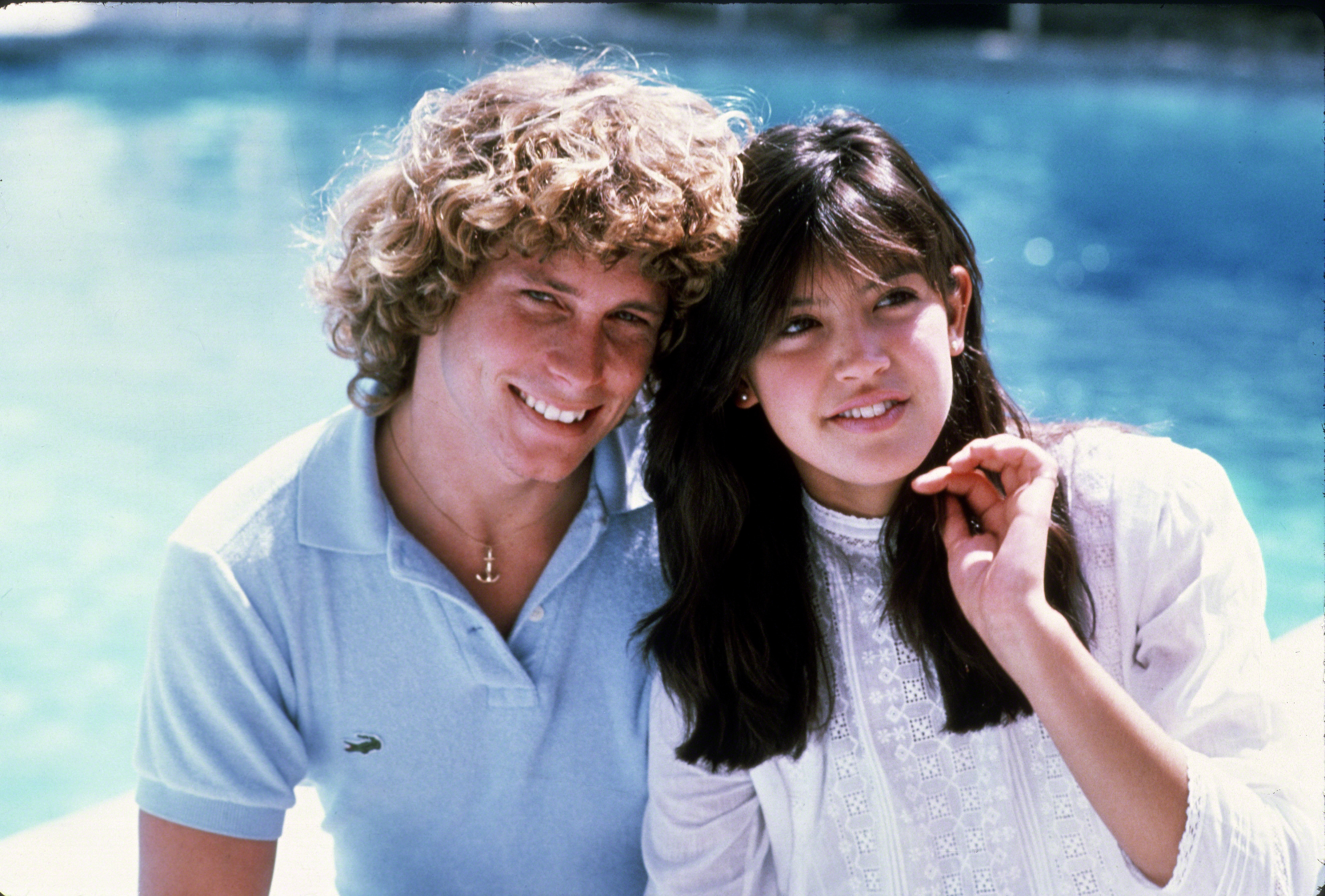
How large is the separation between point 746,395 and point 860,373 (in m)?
0.29

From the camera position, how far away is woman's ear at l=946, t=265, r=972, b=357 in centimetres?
213

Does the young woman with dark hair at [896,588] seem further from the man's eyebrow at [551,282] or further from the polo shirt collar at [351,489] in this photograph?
the man's eyebrow at [551,282]

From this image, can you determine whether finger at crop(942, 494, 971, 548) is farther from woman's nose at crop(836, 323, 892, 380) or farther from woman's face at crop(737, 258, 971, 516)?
woman's nose at crop(836, 323, 892, 380)

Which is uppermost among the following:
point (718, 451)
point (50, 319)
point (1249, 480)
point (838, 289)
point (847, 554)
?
point (838, 289)

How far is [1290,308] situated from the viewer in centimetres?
915

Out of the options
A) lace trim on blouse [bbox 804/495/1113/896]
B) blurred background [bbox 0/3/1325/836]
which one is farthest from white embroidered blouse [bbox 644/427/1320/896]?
blurred background [bbox 0/3/1325/836]

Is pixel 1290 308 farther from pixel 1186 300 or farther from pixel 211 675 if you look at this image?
pixel 211 675

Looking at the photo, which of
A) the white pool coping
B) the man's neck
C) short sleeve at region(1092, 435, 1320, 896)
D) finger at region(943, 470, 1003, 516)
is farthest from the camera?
the white pool coping

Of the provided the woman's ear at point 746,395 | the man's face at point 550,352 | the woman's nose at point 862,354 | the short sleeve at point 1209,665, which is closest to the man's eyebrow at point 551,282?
the man's face at point 550,352

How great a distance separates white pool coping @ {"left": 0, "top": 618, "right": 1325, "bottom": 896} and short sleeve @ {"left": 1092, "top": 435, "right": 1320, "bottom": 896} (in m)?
0.79

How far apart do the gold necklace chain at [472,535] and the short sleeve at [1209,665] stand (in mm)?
1050

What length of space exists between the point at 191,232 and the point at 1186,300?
7813 mm

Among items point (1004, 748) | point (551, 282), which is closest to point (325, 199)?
point (551, 282)

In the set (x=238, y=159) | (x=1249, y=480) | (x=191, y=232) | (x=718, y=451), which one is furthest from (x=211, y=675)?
(x=238, y=159)
